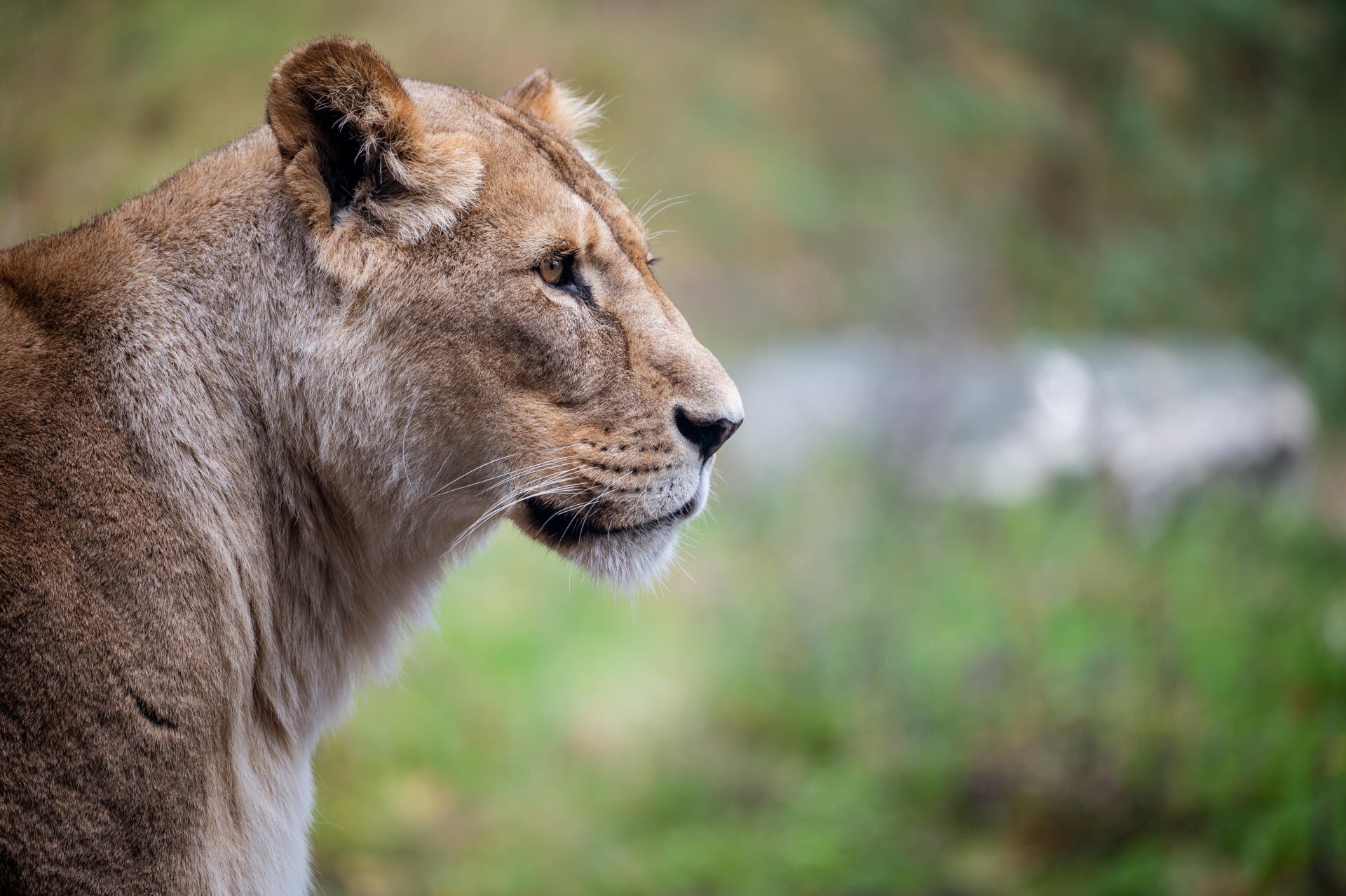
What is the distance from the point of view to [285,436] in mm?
2510

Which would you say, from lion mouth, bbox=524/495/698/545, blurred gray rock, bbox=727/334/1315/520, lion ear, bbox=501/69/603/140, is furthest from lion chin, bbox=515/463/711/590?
blurred gray rock, bbox=727/334/1315/520

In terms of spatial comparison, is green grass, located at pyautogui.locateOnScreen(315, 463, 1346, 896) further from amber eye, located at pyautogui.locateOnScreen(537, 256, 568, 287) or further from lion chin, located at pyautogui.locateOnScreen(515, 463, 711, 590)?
amber eye, located at pyautogui.locateOnScreen(537, 256, 568, 287)

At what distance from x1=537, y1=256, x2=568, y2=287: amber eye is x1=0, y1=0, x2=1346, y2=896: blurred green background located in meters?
1.04

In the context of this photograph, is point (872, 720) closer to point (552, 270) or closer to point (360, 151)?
point (552, 270)

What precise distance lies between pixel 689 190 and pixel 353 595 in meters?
6.24

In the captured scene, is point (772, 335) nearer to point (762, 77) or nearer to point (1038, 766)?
point (762, 77)

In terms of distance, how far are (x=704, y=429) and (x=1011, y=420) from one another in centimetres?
525

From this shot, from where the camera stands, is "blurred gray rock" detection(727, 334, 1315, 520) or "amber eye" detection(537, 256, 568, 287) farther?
"blurred gray rock" detection(727, 334, 1315, 520)

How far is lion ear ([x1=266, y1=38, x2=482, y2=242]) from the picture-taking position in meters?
2.32

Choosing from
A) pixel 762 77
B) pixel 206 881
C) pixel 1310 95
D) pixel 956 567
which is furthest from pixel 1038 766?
pixel 1310 95

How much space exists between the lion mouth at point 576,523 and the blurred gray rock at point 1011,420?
438 cm

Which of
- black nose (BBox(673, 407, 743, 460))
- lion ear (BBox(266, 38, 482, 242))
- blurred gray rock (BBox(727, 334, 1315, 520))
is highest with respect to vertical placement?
blurred gray rock (BBox(727, 334, 1315, 520))

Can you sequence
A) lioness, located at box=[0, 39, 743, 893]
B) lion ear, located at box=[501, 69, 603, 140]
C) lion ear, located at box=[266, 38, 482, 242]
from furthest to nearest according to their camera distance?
lion ear, located at box=[501, 69, 603, 140], lion ear, located at box=[266, 38, 482, 242], lioness, located at box=[0, 39, 743, 893]

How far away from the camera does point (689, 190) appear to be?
837 centimetres
